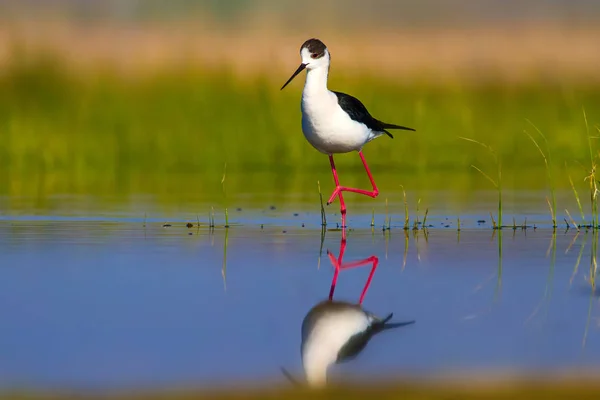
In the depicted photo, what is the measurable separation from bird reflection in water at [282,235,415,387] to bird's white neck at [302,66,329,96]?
3.84 m

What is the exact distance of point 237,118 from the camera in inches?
709

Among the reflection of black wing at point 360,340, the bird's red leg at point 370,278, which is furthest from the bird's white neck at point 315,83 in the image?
the reflection of black wing at point 360,340

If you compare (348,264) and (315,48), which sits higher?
(315,48)

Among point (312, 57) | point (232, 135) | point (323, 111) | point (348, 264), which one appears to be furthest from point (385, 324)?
point (232, 135)

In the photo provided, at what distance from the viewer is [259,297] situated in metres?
6.00

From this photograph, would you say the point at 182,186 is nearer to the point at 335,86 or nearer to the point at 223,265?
the point at 223,265

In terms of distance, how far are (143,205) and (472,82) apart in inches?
561

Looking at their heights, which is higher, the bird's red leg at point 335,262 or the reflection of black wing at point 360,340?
the bird's red leg at point 335,262

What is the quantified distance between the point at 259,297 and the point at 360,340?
3.34 ft

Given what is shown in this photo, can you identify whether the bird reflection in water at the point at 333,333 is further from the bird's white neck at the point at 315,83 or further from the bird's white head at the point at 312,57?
the bird's white head at the point at 312,57

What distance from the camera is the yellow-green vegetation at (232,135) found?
1349cm

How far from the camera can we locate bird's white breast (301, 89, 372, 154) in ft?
32.0

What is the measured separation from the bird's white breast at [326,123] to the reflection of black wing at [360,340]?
A: 14.4 ft

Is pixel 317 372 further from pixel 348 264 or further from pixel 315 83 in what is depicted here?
pixel 315 83
